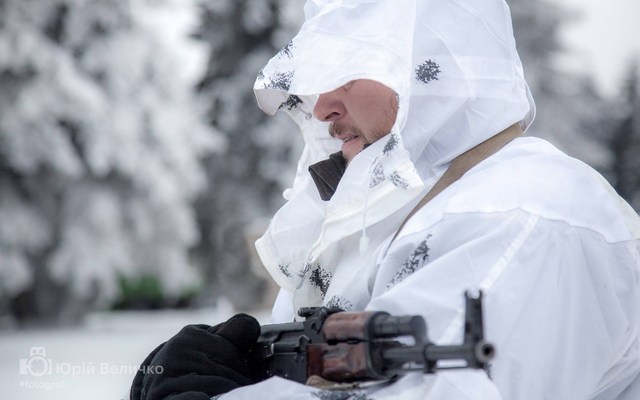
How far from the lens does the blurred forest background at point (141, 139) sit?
1326 centimetres

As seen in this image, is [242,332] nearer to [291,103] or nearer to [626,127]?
[291,103]

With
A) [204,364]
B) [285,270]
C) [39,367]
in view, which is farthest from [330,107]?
[39,367]

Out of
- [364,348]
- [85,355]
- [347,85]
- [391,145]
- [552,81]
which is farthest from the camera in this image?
[552,81]

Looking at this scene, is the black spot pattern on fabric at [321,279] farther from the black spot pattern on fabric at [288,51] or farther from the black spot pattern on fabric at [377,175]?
the black spot pattern on fabric at [288,51]

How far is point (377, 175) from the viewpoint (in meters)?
2.04

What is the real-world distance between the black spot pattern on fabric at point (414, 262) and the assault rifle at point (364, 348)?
13 centimetres

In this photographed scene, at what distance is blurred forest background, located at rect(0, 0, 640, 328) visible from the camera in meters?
13.3

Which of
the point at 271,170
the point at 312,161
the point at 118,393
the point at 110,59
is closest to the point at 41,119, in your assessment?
the point at 110,59

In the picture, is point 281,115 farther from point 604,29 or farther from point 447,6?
point 447,6

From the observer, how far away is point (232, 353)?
6.64ft

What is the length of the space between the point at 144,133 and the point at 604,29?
811cm

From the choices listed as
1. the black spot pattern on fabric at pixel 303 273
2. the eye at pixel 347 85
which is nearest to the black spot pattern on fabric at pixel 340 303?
the black spot pattern on fabric at pixel 303 273

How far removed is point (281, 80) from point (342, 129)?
0.59 feet

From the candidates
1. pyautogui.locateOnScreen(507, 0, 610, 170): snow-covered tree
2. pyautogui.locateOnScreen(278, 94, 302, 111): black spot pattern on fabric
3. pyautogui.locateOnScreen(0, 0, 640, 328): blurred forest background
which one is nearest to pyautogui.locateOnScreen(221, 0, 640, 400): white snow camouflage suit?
pyautogui.locateOnScreen(278, 94, 302, 111): black spot pattern on fabric
